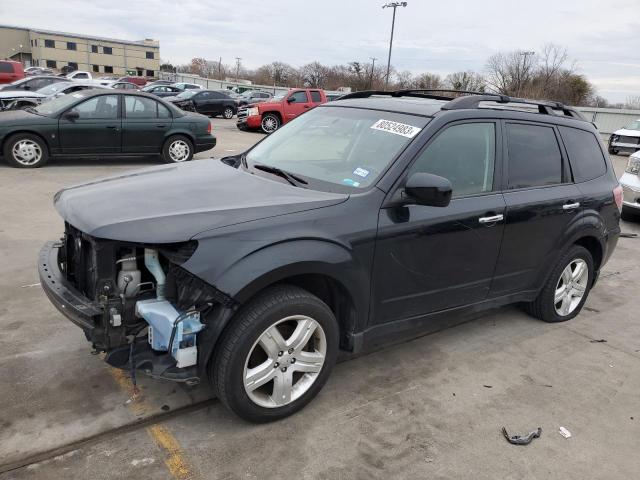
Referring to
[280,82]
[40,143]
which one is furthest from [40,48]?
[40,143]

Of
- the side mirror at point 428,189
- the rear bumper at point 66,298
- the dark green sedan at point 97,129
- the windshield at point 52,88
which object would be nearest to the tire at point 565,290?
the side mirror at point 428,189

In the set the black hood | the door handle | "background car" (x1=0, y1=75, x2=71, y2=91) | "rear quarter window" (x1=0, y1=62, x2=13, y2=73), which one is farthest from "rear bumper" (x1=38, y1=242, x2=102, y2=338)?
"rear quarter window" (x1=0, y1=62, x2=13, y2=73)

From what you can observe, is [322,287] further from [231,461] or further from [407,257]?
[231,461]

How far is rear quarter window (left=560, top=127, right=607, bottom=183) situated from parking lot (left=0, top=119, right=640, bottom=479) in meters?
1.38

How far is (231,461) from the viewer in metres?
2.65

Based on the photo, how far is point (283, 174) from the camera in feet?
11.5

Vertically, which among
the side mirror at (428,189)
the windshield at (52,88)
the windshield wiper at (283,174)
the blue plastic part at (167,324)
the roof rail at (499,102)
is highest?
the roof rail at (499,102)

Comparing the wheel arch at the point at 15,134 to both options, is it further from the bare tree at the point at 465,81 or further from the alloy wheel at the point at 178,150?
the bare tree at the point at 465,81

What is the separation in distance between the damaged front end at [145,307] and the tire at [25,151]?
317 inches

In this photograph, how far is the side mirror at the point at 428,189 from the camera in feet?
9.74

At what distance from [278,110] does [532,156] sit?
1634cm

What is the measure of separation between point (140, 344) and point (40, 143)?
8424mm

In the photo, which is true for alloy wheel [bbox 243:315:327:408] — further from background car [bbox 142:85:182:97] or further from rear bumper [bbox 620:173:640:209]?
background car [bbox 142:85:182:97]

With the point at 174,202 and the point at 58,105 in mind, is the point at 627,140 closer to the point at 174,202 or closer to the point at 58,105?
the point at 58,105
